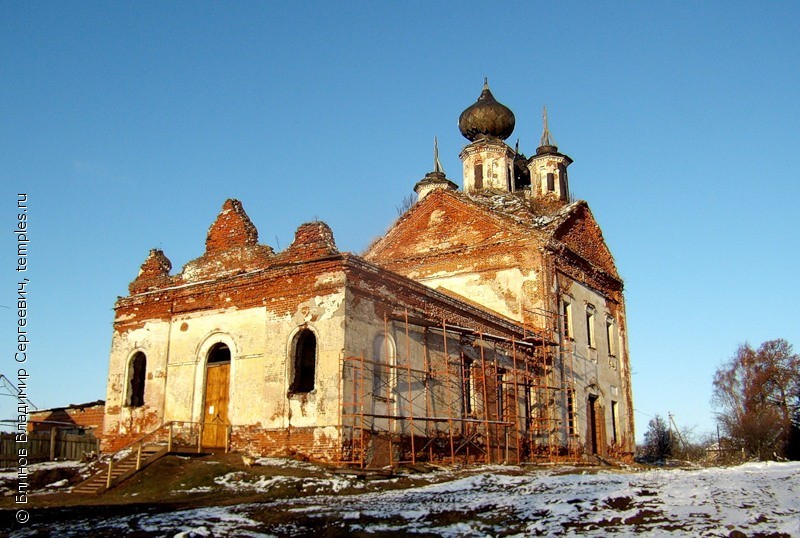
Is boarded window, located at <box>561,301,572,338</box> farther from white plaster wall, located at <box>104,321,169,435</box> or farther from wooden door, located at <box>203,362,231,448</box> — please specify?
white plaster wall, located at <box>104,321,169,435</box>

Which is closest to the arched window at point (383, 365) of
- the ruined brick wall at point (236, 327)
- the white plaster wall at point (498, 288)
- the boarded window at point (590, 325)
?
the ruined brick wall at point (236, 327)

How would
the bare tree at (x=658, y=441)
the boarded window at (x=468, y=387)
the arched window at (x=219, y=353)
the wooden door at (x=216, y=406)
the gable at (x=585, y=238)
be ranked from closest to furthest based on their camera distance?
1. the wooden door at (x=216, y=406)
2. the arched window at (x=219, y=353)
3. the boarded window at (x=468, y=387)
4. the gable at (x=585, y=238)
5. the bare tree at (x=658, y=441)

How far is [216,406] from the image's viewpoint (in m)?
18.6

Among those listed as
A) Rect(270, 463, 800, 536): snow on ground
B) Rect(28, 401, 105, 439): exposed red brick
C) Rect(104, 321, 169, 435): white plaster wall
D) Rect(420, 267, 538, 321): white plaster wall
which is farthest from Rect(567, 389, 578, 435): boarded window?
Rect(28, 401, 105, 439): exposed red brick

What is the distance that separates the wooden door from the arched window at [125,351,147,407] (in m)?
2.50

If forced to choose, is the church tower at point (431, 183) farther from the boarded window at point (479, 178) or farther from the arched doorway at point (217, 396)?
Answer: the arched doorway at point (217, 396)

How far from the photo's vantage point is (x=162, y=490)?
14758 millimetres

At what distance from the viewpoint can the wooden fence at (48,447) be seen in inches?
744

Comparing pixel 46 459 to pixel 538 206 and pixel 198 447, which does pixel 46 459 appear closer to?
pixel 198 447

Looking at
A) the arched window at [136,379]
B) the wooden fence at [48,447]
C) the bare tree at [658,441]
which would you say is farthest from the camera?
the bare tree at [658,441]

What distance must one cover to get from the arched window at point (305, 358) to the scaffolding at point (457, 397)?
4.23 ft

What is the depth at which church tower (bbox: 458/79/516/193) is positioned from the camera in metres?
32.3

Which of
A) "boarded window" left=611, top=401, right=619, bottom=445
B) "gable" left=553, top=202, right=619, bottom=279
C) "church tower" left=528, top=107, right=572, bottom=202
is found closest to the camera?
"gable" left=553, top=202, right=619, bottom=279

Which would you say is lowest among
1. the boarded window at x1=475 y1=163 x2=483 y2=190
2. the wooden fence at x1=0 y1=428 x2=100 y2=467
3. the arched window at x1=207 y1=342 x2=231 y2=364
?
the wooden fence at x1=0 y1=428 x2=100 y2=467
